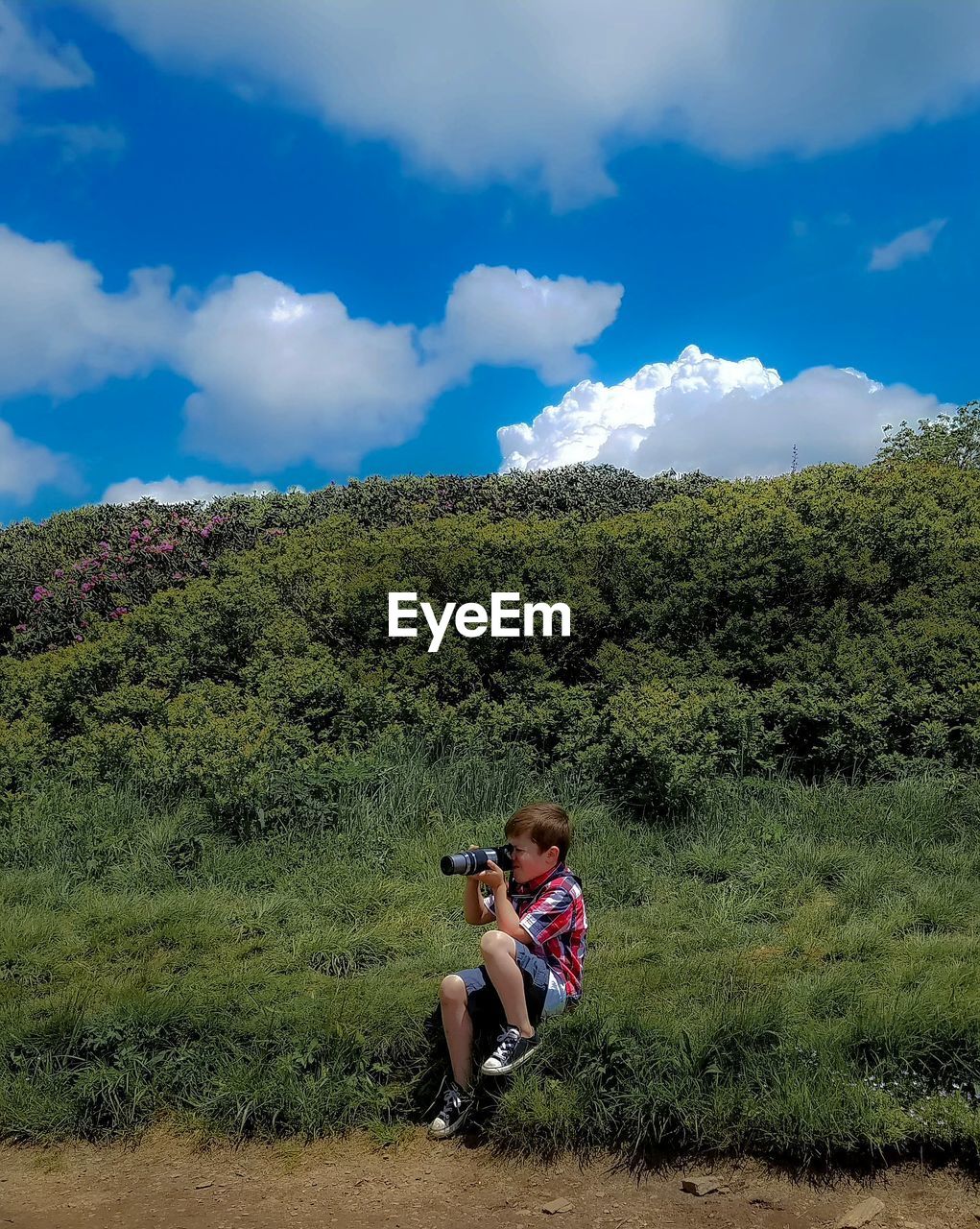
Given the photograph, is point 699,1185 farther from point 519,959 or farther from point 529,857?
point 529,857

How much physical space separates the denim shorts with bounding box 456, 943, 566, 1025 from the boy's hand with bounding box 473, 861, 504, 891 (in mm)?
237

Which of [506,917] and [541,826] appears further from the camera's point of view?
[541,826]

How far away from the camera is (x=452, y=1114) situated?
4.01 metres

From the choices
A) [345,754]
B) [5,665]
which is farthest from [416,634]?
[5,665]

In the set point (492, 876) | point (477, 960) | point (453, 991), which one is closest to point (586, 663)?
point (477, 960)

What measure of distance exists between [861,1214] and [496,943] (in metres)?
1.48

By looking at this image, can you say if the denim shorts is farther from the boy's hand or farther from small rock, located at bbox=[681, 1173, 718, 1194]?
small rock, located at bbox=[681, 1173, 718, 1194]

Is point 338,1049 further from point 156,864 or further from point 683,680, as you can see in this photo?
point 683,680

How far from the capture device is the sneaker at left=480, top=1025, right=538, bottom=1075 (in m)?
3.93

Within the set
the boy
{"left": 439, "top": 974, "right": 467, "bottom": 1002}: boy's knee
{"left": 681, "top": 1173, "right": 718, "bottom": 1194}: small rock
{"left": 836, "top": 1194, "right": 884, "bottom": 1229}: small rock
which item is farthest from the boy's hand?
{"left": 836, "top": 1194, "right": 884, "bottom": 1229}: small rock

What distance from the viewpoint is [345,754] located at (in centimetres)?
701

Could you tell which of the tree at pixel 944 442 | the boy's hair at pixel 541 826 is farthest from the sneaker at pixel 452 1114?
the tree at pixel 944 442

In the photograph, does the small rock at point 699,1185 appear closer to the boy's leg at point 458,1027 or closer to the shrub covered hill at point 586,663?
the boy's leg at point 458,1027

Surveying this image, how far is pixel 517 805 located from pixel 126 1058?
3.00 meters
